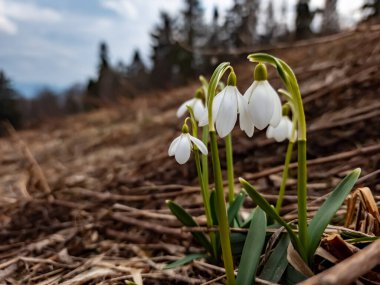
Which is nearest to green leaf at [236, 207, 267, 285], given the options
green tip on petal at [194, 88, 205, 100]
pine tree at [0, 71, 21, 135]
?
green tip on petal at [194, 88, 205, 100]

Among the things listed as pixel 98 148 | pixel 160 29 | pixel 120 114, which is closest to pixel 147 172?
pixel 98 148

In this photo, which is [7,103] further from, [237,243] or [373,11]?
[237,243]

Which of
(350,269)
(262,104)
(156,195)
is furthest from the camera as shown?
(156,195)

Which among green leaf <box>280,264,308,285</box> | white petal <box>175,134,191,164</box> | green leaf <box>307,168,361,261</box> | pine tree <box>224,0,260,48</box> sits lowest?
green leaf <box>280,264,308,285</box>

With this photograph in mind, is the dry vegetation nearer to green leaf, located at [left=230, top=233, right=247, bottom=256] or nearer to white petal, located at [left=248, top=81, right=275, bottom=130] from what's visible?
green leaf, located at [left=230, top=233, right=247, bottom=256]

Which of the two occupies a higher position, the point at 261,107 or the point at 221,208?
the point at 261,107

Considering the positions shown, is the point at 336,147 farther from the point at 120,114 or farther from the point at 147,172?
the point at 120,114

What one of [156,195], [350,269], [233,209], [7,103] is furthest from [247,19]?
[7,103]
